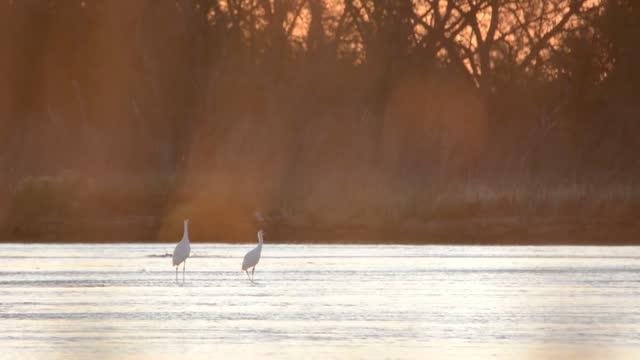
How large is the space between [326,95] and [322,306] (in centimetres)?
3667

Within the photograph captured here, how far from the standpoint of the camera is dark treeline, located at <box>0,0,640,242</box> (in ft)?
175

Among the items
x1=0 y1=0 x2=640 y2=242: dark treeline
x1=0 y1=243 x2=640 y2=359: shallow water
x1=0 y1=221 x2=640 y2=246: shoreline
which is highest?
x1=0 y1=0 x2=640 y2=242: dark treeline

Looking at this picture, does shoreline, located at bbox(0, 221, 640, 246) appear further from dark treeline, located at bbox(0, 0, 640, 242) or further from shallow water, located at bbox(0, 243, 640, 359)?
shallow water, located at bbox(0, 243, 640, 359)

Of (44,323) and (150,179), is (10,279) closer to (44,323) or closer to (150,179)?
(44,323)

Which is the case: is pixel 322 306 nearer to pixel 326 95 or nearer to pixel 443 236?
pixel 443 236

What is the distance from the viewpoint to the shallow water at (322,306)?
18.5 metres

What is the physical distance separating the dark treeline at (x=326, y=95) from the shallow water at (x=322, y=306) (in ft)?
52.2

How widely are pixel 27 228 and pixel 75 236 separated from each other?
1429 mm

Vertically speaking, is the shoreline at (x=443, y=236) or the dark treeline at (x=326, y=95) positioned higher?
the dark treeline at (x=326, y=95)

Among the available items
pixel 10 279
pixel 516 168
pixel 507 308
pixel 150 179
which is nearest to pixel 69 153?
pixel 150 179

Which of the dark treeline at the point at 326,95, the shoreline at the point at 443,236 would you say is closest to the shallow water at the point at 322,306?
the shoreline at the point at 443,236

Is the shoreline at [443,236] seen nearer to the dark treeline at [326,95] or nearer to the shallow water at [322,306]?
the dark treeline at [326,95]

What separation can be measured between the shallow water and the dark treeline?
52.2 feet

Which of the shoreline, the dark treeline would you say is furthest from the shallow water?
the dark treeline
